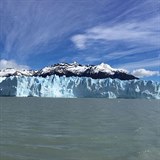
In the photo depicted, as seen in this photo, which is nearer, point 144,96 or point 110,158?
point 110,158

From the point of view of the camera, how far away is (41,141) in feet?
44.3

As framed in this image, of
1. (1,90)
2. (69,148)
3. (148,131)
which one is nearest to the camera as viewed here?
(69,148)

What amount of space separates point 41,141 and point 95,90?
79.1 meters

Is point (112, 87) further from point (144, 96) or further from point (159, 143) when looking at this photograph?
point (159, 143)

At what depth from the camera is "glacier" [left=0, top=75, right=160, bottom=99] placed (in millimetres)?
89062

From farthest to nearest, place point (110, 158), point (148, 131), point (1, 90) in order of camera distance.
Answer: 1. point (1, 90)
2. point (148, 131)
3. point (110, 158)

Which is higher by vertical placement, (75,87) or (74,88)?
(75,87)

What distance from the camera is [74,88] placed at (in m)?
92.1

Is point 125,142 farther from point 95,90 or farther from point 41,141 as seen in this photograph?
point 95,90

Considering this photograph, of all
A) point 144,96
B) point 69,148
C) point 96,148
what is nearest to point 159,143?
point 96,148

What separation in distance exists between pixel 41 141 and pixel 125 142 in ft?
11.0

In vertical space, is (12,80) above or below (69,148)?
above

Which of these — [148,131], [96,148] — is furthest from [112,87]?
[96,148]

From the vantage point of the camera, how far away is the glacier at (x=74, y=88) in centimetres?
8906
